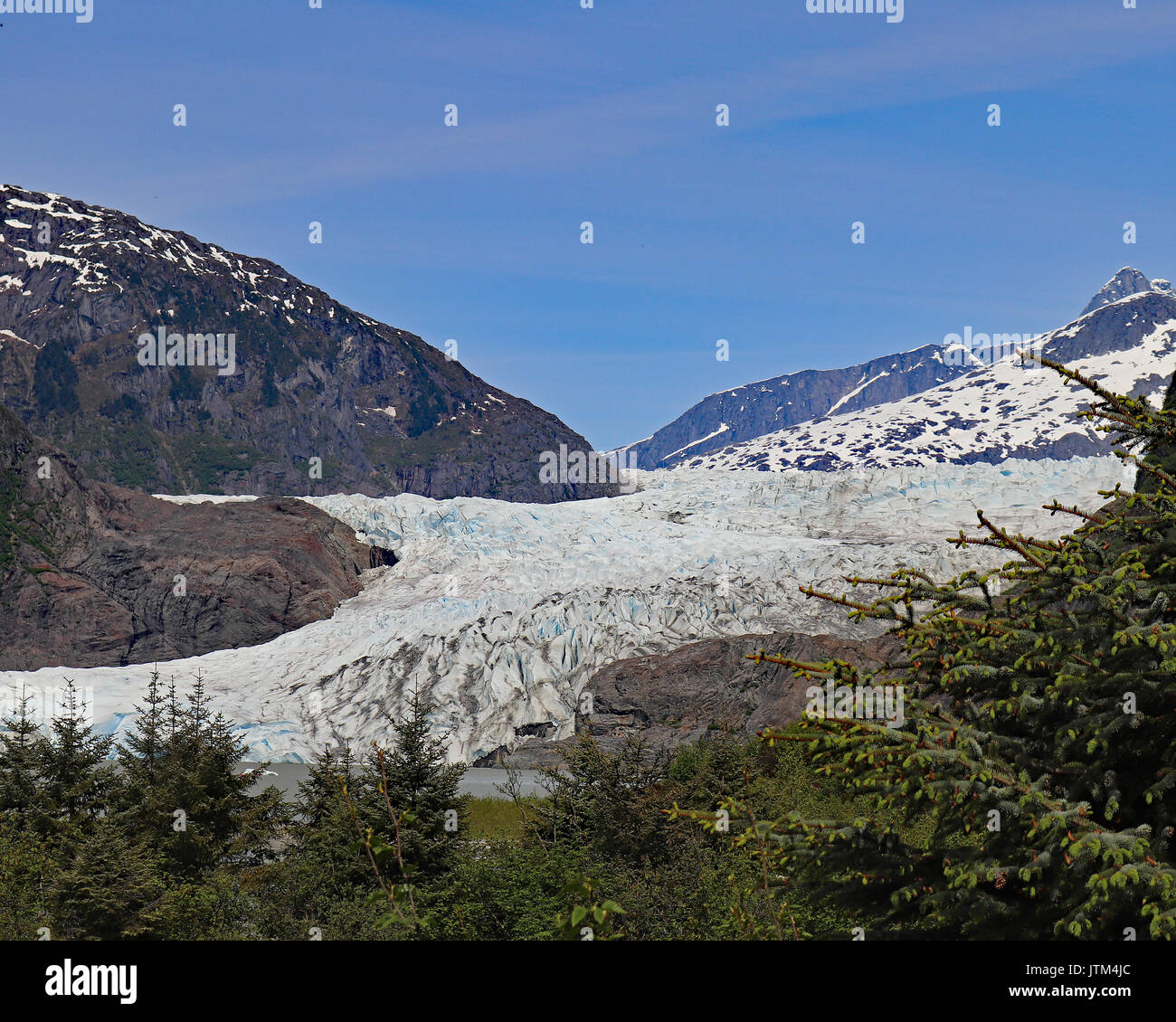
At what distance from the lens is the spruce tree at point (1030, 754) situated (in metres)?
6.50

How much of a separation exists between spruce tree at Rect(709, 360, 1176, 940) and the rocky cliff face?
47249 mm

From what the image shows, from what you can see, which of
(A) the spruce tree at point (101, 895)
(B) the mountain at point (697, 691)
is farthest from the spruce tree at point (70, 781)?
(B) the mountain at point (697, 691)

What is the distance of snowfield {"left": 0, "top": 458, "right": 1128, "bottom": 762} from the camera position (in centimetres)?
3475

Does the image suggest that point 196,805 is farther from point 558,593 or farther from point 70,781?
point 558,593

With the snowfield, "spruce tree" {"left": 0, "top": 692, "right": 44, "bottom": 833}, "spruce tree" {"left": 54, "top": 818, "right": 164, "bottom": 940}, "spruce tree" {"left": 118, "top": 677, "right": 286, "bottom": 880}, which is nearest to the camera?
"spruce tree" {"left": 54, "top": 818, "right": 164, "bottom": 940}

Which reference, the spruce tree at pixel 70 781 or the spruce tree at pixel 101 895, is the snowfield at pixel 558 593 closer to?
the spruce tree at pixel 70 781

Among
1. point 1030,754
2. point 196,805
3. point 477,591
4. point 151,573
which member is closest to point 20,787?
point 196,805

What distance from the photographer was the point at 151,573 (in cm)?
5897

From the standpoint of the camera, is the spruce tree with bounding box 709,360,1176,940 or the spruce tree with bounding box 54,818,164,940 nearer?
the spruce tree with bounding box 709,360,1176,940

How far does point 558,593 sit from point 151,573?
98.2 feet

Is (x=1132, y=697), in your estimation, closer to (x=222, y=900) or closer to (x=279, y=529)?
(x=222, y=900)

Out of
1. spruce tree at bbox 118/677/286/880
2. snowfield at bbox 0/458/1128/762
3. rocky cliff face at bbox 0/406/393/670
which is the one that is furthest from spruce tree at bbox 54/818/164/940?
rocky cliff face at bbox 0/406/393/670

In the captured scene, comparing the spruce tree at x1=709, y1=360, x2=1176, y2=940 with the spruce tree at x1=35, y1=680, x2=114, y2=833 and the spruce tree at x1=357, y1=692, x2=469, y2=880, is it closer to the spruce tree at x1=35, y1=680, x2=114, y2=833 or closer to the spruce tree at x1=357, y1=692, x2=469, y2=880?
the spruce tree at x1=357, y1=692, x2=469, y2=880
